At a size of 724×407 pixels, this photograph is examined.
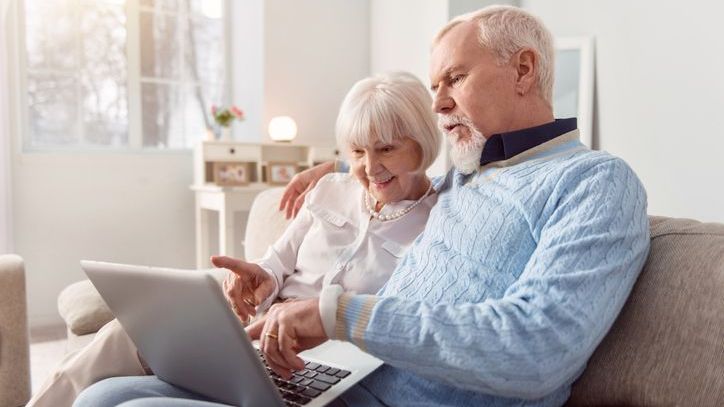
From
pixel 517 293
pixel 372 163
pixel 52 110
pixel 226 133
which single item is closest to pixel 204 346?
pixel 517 293

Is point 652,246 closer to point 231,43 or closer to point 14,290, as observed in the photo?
point 14,290

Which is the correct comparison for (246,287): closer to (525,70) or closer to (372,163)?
(372,163)

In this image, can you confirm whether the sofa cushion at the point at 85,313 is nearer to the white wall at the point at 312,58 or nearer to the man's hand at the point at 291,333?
the man's hand at the point at 291,333

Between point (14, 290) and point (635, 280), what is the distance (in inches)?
63.6

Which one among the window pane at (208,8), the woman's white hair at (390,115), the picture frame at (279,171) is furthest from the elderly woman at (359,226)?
the window pane at (208,8)

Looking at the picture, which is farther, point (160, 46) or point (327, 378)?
point (160, 46)

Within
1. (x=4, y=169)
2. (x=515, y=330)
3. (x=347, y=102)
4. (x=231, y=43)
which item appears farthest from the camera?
(x=231, y=43)

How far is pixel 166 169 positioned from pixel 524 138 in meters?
2.82

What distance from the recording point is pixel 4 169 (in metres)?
3.00

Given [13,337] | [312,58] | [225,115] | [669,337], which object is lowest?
[13,337]

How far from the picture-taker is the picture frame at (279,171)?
10.9ft

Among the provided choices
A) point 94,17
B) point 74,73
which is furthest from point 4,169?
point 94,17

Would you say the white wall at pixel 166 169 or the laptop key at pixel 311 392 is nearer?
the laptop key at pixel 311 392

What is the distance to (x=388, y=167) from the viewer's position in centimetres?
127
